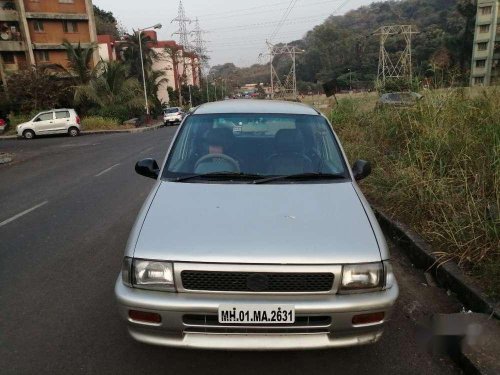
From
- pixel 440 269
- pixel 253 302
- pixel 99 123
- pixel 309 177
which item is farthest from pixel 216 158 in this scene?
pixel 99 123

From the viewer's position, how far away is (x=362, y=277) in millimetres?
2504

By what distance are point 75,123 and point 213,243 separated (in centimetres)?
2629

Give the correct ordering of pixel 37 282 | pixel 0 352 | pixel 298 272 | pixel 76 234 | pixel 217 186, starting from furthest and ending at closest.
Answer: pixel 76 234
pixel 37 282
pixel 217 186
pixel 0 352
pixel 298 272

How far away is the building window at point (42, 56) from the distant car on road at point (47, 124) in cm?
1778

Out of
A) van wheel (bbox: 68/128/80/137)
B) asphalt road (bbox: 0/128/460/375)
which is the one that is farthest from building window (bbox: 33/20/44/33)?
asphalt road (bbox: 0/128/460/375)

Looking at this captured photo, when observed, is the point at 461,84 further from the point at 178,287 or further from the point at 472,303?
the point at 178,287

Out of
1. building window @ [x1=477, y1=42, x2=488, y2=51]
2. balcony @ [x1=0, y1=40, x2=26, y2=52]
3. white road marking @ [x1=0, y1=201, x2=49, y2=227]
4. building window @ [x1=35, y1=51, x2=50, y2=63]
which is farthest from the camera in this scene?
building window @ [x1=477, y1=42, x2=488, y2=51]

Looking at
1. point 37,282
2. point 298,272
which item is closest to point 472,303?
point 298,272

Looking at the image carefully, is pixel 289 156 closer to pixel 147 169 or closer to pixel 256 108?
pixel 256 108

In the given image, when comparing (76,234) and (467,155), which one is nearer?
(467,155)

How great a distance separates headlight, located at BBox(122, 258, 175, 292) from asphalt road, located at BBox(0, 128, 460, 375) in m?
0.69

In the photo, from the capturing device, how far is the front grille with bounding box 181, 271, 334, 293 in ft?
7.98

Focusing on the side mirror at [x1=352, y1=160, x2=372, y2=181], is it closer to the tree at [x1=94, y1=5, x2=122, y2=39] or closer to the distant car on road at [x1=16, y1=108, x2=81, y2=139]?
the distant car on road at [x1=16, y1=108, x2=81, y2=139]

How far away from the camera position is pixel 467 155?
5.25m
